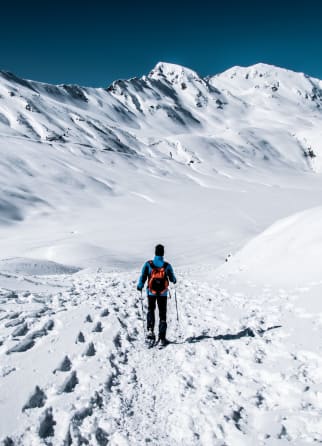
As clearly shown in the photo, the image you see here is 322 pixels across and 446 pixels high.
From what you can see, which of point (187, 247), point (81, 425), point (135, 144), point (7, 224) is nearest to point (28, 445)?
point (81, 425)

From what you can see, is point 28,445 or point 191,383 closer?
point 28,445

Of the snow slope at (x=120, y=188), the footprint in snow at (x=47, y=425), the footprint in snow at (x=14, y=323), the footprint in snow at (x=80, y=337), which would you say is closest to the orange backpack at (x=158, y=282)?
the footprint in snow at (x=80, y=337)

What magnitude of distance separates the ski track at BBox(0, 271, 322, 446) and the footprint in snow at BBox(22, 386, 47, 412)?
0.02 meters

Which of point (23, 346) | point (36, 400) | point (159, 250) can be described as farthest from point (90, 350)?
point (159, 250)

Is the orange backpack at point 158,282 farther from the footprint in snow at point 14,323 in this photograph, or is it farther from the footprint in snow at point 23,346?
the footprint in snow at point 14,323

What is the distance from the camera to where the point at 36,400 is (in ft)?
18.9

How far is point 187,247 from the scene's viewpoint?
157ft

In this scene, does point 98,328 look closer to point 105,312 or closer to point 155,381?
point 105,312

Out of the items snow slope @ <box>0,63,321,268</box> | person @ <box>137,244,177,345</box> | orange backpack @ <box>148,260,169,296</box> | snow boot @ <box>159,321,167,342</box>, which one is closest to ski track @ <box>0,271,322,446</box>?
snow boot @ <box>159,321,167,342</box>

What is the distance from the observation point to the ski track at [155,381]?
16.8ft

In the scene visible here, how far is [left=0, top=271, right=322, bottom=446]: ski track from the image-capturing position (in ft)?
16.8

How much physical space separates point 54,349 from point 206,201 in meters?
95.6

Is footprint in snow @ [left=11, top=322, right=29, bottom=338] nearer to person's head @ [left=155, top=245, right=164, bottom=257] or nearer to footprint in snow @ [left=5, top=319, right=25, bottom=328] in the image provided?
footprint in snow @ [left=5, top=319, right=25, bottom=328]

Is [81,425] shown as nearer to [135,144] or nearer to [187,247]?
[187,247]
